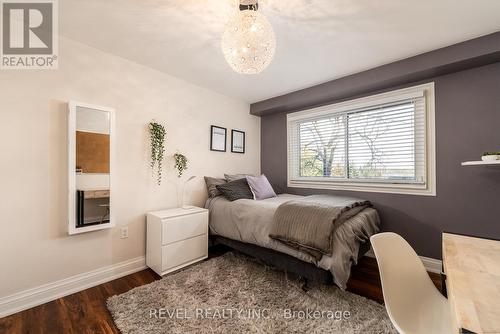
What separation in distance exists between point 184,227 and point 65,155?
52.0 inches

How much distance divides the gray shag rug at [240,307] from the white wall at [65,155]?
2.15ft

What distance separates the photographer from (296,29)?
73.5 inches

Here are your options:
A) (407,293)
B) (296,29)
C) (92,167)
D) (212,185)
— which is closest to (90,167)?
(92,167)

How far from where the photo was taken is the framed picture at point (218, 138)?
326 centimetres

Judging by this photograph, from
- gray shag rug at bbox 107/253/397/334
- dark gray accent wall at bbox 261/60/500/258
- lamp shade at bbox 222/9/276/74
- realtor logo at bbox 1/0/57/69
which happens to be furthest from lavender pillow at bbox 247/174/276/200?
realtor logo at bbox 1/0/57/69

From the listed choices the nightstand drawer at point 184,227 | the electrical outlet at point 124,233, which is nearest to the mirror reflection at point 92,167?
the electrical outlet at point 124,233

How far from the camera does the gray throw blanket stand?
1.84m

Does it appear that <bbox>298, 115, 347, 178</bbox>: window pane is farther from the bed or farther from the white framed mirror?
the white framed mirror

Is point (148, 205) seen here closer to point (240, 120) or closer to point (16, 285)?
point (16, 285)

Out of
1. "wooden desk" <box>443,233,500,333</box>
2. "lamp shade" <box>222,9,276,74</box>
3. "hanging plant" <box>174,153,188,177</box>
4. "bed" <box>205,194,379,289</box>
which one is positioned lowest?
"bed" <box>205,194,379,289</box>

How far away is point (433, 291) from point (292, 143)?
2755 millimetres

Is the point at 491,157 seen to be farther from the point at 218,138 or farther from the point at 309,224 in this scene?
the point at 218,138

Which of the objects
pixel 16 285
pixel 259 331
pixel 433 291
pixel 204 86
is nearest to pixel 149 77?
pixel 204 86

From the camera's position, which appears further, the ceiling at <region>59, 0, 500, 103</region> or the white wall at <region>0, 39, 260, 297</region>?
the white wall at <region>0, 39, 260, 297</region>
